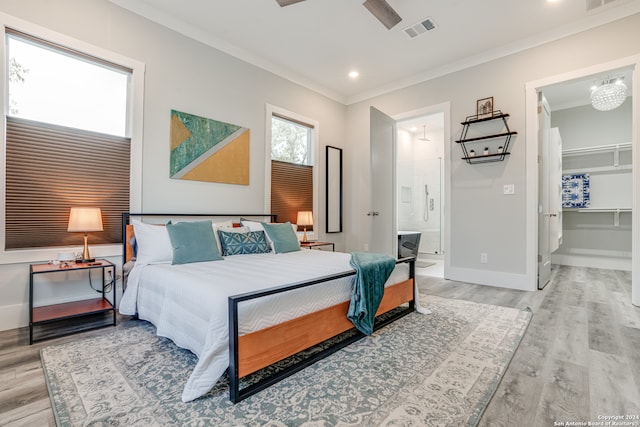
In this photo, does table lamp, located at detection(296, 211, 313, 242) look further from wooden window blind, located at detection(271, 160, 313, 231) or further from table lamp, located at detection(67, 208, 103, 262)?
table lamp, located at detection(67, 208, 103, 262)

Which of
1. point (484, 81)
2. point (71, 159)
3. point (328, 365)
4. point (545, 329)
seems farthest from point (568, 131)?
point (71, 159)

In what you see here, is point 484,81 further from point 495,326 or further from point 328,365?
point 328,365

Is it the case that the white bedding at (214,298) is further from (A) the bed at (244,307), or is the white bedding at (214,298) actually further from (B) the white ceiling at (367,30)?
(B) the white ceiling at (367,30)

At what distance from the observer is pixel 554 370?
6.26 ft

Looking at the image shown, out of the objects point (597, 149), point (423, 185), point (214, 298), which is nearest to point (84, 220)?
point (214, 298)

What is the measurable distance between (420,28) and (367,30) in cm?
60

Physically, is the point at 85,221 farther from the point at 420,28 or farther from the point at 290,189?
the point at 420,28

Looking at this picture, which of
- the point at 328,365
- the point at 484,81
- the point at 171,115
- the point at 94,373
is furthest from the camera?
the point at 484,81

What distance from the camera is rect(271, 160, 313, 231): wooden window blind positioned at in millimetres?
4527

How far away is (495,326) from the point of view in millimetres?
2643

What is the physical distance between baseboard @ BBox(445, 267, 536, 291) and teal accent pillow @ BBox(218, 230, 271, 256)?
Answer: 8.97 feet

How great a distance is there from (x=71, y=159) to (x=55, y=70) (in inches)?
32.0

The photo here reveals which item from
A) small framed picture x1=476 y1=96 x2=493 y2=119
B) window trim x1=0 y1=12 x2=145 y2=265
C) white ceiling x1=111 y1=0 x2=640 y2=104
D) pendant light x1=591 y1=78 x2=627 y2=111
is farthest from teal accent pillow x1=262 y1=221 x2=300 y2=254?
pendant light x1=591 y1=78 x2=627 y2=111

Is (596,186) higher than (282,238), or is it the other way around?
(596,186)
